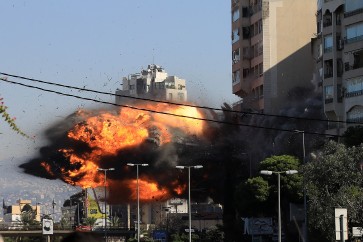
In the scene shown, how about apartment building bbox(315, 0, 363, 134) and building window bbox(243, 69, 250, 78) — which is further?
building window bbox(243, 69, 250, 78)

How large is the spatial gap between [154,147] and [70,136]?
930 centimetres

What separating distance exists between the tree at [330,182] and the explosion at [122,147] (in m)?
44.0

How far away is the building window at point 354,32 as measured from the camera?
10819 centimetres

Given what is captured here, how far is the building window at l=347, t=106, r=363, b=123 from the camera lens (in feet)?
355

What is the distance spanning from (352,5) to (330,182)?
3584cm

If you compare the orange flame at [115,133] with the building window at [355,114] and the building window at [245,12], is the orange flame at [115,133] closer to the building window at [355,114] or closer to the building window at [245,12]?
the building window at [245,12]

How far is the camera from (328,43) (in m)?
114

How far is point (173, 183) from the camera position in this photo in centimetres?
13075

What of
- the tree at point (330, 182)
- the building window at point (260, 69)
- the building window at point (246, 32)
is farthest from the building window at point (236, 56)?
the tree at point (330, 182)

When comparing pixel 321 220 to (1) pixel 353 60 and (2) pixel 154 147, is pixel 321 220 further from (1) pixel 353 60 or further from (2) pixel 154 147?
(2) pixel 154 147

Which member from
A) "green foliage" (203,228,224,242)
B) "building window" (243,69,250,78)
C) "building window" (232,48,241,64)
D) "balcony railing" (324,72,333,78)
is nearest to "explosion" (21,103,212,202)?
"green foliage" (203,228,224,242)

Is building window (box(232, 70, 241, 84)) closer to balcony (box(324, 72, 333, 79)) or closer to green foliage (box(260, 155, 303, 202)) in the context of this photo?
balcony (box(324, 72, 333, 79))

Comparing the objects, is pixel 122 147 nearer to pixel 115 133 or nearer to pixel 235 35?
pixel 115 133

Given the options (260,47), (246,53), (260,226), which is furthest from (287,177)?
(246,53)
